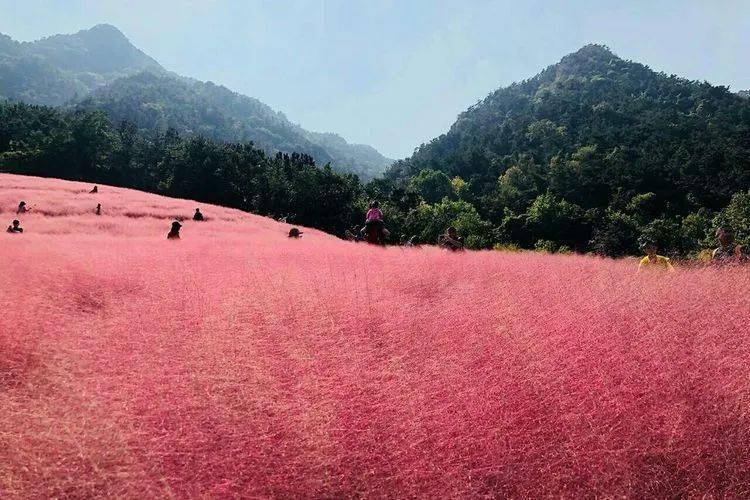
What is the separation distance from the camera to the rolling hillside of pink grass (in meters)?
4.78

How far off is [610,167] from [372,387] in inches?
3150

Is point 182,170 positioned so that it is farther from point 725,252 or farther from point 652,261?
point 725,252

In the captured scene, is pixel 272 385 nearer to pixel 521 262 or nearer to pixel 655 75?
pixel 521 262

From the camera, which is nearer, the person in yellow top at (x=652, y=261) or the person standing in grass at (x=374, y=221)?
the person in yellow top at (x=652, y=261)

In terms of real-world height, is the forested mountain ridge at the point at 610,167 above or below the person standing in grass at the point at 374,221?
above

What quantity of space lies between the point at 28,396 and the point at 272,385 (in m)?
2.80

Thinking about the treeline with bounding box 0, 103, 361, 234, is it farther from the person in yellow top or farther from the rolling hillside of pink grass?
the rolling hillside of pink grass

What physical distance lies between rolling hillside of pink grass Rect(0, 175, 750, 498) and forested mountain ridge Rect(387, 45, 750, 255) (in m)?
→ 34.7

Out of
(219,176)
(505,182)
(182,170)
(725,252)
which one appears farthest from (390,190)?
(725,252)

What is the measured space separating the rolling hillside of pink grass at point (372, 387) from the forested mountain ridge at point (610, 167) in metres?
34.7

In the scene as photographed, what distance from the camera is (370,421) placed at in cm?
537

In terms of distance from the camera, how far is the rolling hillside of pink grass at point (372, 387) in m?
4.78

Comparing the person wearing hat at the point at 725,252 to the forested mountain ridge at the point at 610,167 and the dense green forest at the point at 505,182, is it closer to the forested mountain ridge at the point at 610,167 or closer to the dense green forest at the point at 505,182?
the dense green forest at the point at 505,182

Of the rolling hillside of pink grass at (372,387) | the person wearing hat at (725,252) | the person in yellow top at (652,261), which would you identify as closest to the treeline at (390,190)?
the person wearing hat at (725,252)
